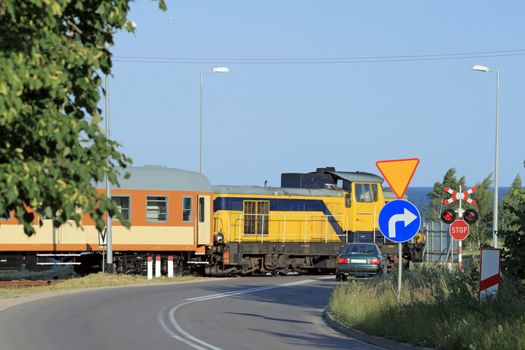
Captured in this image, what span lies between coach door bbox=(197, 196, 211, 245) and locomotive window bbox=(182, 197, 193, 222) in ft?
1.32

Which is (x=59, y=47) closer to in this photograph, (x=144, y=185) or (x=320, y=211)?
(x=144, y=185)

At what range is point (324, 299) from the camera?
3052cm

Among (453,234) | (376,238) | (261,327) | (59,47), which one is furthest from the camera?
(376,238)

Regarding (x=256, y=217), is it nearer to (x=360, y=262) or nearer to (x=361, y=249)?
(x=361, y=249)

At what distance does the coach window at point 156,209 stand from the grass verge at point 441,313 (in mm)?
16928

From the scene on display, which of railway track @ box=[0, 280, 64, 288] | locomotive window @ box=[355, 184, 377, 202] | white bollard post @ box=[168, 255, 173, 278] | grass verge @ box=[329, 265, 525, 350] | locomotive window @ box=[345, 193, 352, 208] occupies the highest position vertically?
locomotive window @ box=[355, 184, 377, 202]

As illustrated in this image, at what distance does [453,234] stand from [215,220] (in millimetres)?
14704

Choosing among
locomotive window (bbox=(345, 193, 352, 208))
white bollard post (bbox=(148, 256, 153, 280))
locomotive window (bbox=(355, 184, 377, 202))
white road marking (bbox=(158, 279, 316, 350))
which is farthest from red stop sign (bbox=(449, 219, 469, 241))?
locomotive window (bbox=(355, 184, 377, 202))

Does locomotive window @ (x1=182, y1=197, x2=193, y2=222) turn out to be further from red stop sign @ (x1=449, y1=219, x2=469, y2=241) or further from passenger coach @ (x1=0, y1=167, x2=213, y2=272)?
red stop sign @ (x1=449, y1=219, x2=469, y2=241)

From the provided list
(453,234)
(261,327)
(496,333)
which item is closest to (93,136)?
(496,333)

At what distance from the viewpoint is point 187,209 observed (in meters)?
41.1

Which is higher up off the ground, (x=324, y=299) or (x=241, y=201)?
(x=241, y=201)

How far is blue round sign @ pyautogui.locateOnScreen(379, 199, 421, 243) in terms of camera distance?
19.9 metres

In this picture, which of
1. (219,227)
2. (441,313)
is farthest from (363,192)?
(441,313)
